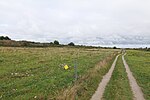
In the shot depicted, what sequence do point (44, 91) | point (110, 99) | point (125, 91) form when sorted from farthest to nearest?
1. point (125, 91)
2. point (44, 91)
3. point (110, 99)

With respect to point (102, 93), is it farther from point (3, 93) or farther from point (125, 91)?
point (3, 93)

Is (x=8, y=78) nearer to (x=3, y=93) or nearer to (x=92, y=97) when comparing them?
(x=3, y=93)

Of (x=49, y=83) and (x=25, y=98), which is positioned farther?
(x=49, y=83)

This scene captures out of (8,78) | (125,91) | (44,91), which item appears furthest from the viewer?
(8,78)

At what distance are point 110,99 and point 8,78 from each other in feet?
34.7

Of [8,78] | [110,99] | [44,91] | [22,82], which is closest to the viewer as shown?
[110,99]

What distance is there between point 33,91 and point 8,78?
6.10 m

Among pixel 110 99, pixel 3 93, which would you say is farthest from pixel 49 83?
pixel 110 99

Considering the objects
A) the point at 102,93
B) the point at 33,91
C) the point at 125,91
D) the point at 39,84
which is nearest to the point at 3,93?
the point at 33,91

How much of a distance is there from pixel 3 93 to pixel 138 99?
30.3 ft

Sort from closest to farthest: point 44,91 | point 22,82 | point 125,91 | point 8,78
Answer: point 44,91, point 125,91, point 22,82, point 8,78

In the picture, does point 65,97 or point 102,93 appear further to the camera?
point 102,93

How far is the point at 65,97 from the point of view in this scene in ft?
42.2

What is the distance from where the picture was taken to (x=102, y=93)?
51.8 feet
